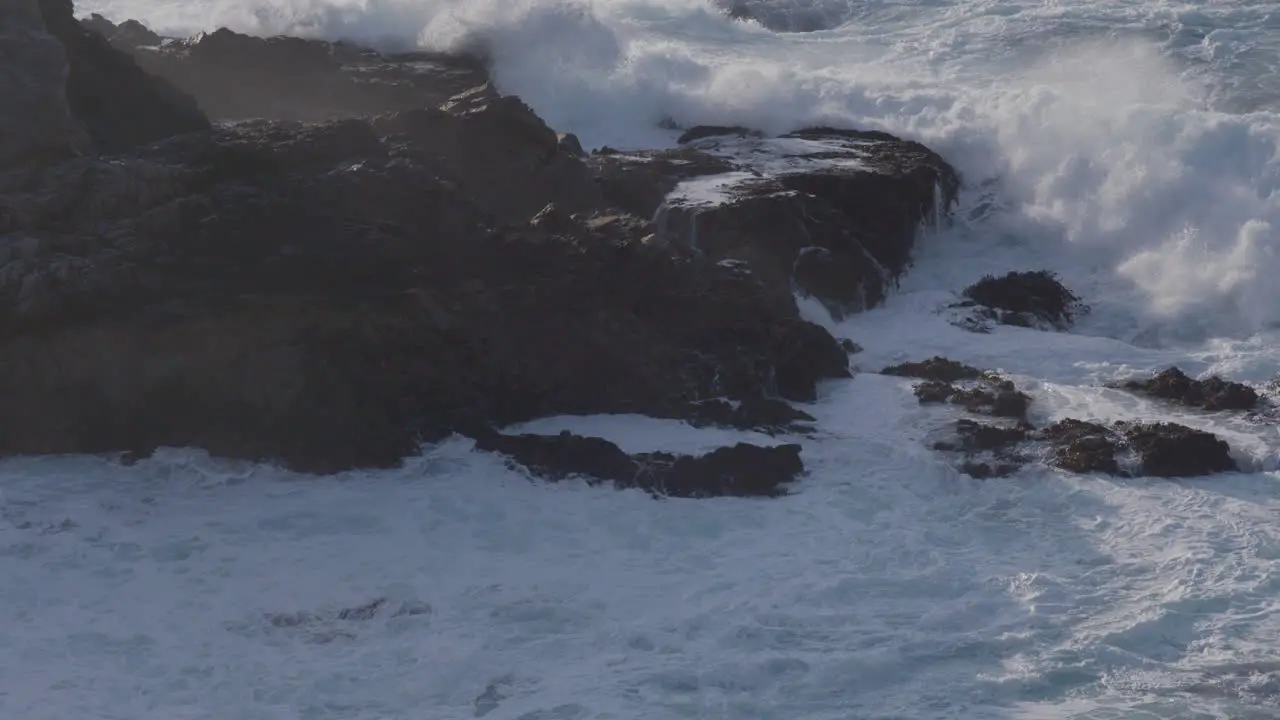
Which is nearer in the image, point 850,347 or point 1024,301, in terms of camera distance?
point 850,347

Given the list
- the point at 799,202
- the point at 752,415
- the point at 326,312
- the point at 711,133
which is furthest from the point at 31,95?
the point at 711,133

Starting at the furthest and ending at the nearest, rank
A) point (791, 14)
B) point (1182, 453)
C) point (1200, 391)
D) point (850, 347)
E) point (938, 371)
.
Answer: point (791, 14), point (850, 347), point (938, 371), point (1200, 391), point (1182, 453)

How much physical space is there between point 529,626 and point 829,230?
7.05 metres

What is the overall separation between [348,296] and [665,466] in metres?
2.73

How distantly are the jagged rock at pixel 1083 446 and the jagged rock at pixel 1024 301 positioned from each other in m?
2.89

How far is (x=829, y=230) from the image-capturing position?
49.9ft

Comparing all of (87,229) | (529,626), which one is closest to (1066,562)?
(529,626)

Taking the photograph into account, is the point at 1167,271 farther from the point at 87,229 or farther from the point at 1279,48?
the point at 87,229

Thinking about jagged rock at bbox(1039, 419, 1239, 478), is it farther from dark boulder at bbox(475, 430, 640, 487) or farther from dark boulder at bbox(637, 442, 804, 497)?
dark boulder at bbox(475, 430, 640, 487)

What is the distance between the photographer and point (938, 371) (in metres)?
13.0

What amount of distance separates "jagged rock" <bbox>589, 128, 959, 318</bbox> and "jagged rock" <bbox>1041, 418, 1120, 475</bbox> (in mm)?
3285

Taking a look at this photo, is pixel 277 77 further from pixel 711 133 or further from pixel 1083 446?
pixel 1083 446

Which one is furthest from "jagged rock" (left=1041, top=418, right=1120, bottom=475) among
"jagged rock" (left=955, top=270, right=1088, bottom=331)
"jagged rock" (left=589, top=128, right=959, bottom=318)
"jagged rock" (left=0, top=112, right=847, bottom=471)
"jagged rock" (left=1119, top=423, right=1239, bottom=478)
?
"jagged rock" (left=589, top=128, right=959, bottom=318)

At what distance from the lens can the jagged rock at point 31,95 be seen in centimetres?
1191
